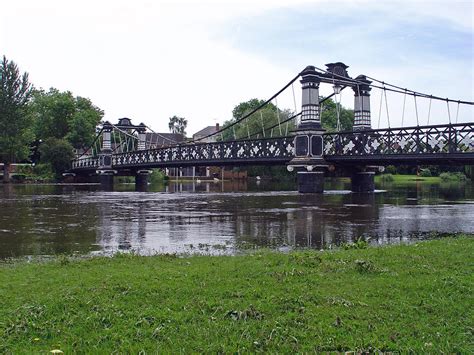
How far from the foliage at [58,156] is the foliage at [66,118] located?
7.16m

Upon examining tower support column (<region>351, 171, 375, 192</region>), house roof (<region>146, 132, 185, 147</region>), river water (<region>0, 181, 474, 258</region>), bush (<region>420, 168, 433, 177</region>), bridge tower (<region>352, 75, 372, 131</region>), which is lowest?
river water (<region>0, 181, 474, 258</region>)

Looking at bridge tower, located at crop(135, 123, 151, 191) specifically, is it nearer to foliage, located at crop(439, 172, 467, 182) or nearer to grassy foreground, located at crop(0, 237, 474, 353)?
foliage, located at crop(439, 172, 467, 182)

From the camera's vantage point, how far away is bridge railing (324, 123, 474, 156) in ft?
113

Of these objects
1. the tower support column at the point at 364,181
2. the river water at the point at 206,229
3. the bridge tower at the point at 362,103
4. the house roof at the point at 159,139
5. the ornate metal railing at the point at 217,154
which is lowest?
the river water at the point at 206,229

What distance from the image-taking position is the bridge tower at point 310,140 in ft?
134

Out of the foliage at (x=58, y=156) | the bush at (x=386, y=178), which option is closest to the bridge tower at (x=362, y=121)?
the bush at (x=386, y=178)

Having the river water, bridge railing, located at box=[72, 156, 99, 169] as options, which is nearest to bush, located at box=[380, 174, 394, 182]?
bridge railing, located at box=[72, 156, 99, 169]

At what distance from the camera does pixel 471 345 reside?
5602mm

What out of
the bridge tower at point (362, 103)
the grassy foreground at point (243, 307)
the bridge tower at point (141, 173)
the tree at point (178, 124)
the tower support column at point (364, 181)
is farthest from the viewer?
the tree at point (178, 124)

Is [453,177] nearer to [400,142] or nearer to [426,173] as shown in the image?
[426,173]

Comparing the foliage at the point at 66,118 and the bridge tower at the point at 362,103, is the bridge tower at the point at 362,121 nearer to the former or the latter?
the bridge tower at the point at 362,103

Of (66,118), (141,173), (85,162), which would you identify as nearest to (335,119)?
(141,173)

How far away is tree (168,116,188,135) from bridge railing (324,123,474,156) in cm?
13068

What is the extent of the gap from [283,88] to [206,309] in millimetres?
40810
